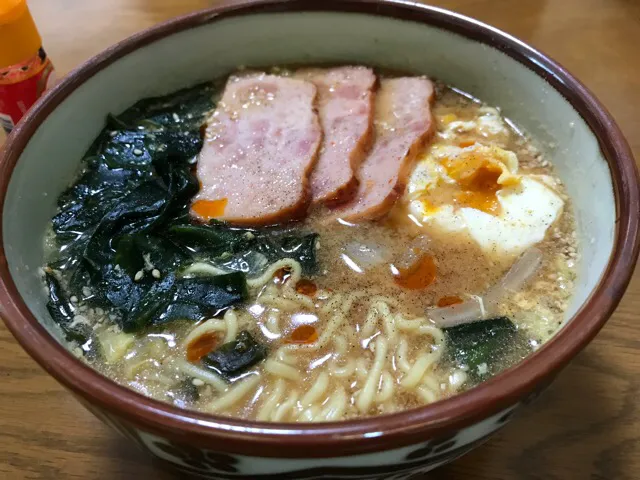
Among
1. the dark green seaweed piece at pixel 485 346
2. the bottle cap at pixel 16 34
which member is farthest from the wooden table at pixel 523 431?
the bottle cap at pixel 16 34

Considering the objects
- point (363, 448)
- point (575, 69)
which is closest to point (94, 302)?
point (363, 448)

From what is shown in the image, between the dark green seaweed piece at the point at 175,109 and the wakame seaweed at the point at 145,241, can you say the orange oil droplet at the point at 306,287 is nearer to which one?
the wakame seaweed at the point at 145,241

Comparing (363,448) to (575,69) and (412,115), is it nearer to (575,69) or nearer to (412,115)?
(412,115)

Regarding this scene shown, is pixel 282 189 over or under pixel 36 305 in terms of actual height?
over

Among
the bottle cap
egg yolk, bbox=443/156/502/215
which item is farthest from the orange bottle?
egg yolk, bbox=443/156/502/215

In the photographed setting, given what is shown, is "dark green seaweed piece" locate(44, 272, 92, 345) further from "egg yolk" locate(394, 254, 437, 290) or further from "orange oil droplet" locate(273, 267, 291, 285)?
"egg yolk" locate(394, 254, 437, 290)

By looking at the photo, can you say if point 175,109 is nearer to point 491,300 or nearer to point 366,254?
point 366,254

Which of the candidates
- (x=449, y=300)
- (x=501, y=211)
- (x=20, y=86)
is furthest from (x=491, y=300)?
(x=20, y=86)
